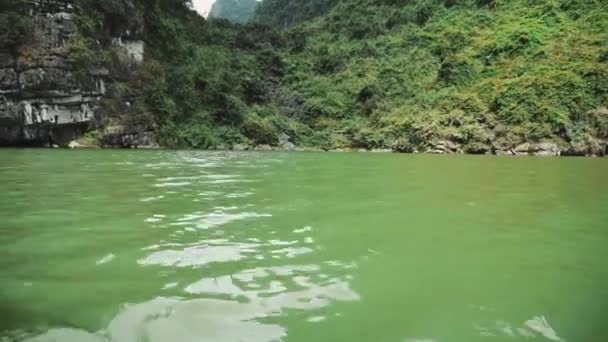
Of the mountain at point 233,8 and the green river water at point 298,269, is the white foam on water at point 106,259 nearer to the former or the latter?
the green river water at point 298,269

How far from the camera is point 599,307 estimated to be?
2.42 m

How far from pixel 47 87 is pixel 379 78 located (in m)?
21.0

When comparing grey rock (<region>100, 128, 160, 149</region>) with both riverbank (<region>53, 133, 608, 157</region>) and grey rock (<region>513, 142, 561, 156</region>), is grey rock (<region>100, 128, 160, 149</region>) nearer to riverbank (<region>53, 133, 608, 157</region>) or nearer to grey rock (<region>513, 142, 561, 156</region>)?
riverbank (<region>53, 133, 608, 157</region>)

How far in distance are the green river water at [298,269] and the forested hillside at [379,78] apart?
18999 mm

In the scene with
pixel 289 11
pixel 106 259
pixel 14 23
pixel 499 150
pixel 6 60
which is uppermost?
pixel 289 11

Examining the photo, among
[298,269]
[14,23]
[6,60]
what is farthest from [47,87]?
[298,269]

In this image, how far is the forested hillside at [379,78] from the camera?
23.5 m

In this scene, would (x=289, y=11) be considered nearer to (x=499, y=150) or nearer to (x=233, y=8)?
(x=233, y=8)

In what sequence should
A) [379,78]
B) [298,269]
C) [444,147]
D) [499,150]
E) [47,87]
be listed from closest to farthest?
[298,269], [47,87], [499,150], [444,147], [379,78]

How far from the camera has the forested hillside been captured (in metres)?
23.5

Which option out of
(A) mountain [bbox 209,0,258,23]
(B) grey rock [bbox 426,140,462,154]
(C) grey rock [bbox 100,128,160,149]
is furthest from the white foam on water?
(A) mountain [bbox 209,0,258,23]

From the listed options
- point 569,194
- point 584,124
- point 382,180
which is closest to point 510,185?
point 569,194

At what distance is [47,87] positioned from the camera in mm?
21453

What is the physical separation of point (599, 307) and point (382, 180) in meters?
6.40
